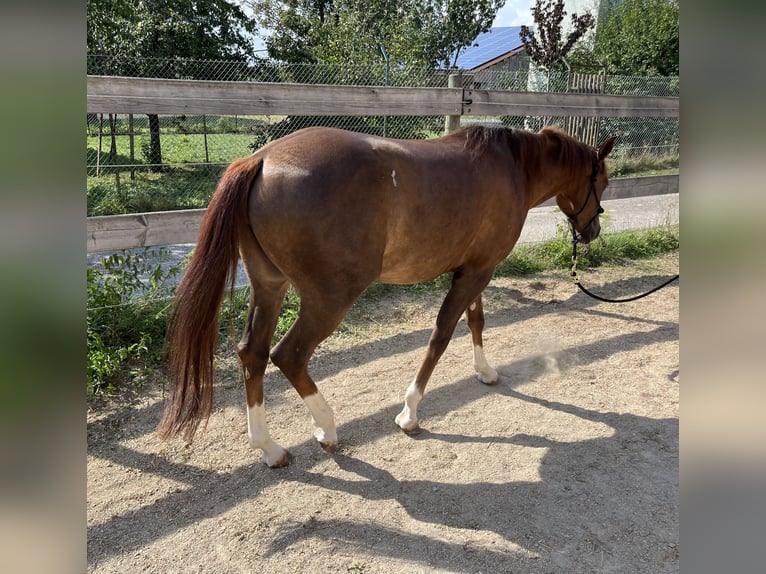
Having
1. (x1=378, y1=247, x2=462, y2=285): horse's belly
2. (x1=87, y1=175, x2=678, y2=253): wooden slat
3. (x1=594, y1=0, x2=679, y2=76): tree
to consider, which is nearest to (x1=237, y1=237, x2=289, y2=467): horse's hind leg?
(x1=378, y1=247, x2=462, y2=285): horse's belly

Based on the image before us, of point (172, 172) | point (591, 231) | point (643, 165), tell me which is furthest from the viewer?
point (643, 165)

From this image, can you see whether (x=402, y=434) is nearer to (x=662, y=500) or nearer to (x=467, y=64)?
(x=662, y=500)

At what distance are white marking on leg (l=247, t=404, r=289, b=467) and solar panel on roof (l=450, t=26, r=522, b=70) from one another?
94.1 feet

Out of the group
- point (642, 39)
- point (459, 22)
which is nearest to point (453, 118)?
point (642, 39)

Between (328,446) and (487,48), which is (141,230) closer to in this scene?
(328,446)

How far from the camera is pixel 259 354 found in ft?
9.73

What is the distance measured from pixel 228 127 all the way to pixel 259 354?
341 inches

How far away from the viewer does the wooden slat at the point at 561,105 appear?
221 inches

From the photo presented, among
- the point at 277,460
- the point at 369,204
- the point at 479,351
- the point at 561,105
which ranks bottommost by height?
the point at 277,460

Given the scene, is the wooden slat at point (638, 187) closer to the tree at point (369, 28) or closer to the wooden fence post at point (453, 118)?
the wooden fence post at point (453, 118)

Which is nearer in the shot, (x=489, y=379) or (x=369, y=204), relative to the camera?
(x=369, y=204)

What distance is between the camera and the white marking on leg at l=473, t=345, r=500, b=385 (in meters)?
3.97
